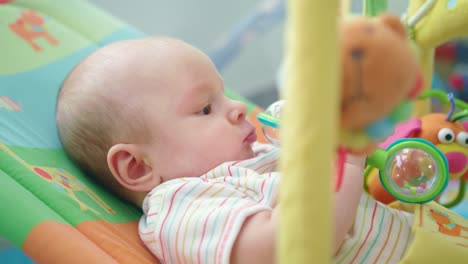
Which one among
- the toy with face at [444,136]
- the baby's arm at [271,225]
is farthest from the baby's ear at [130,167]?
the toy with face at [444,136]

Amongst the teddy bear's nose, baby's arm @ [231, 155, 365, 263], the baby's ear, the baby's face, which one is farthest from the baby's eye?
the teddy bear's nose

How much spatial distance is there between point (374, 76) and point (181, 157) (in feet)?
1.48

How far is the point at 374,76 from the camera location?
434 mm

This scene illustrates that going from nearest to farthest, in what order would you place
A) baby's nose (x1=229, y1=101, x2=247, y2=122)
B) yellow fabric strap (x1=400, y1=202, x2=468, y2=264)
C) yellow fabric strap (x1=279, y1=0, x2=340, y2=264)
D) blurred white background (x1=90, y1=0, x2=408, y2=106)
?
yellow fabric strap (x1=279, y1=0, x2=340, y2=264)
yellow fabric strap (x1=400, y1=202, x2=468, y2=264)
baby's nose (x1=229, y1=101, x2=247, y2=122)
blurred white background (x1=90, y1=0, x2=408, y2=106)

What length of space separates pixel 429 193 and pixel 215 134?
0.29m

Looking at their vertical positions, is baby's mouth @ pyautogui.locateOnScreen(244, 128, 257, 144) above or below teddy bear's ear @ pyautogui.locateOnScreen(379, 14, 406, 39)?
below

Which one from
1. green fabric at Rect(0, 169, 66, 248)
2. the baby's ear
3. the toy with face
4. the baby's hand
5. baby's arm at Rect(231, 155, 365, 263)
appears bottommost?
green fabric at Rect(0, 169, 66, 248)

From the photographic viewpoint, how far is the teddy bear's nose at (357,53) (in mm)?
436

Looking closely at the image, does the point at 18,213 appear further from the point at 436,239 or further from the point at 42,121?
the point at 436,239

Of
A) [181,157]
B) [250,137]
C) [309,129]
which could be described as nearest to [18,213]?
[181,157]

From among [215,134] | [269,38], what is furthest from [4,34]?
[269,38]

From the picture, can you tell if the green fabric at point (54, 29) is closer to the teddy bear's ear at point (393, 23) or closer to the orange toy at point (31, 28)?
the orange toy at point (31, 28)

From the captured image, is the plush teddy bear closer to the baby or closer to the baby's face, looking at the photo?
the baby

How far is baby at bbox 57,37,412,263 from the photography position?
714mm
